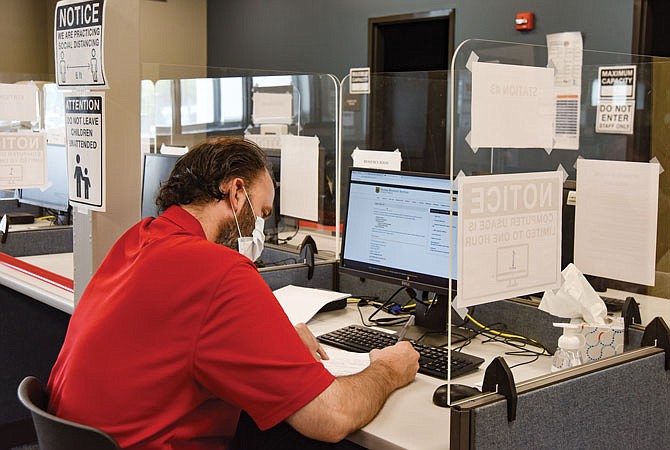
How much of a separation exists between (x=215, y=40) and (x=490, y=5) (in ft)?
10.8

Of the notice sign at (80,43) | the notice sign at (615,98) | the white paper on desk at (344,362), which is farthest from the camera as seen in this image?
the notice sign at (80,43)

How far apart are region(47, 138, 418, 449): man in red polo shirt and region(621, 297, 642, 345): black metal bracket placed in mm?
625

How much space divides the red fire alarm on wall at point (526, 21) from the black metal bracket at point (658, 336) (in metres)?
3.66

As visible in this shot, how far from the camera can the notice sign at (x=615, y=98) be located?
165cm

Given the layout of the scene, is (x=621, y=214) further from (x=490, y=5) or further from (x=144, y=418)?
(x=490, y=5)

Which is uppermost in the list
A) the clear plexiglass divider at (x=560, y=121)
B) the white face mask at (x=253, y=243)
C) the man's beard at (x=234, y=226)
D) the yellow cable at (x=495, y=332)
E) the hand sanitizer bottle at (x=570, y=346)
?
the clear plexiglass divider at (x=560, y=121)

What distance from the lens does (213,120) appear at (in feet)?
16.4

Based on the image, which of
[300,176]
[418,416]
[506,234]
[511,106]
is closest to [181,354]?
[418,416]

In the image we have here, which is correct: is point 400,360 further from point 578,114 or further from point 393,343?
point 578,114

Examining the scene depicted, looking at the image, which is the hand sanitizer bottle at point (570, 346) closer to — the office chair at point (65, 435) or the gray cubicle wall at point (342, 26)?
the office chair at point (65, 435)

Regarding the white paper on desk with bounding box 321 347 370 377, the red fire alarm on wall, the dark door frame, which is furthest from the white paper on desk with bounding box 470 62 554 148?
the dark door frame

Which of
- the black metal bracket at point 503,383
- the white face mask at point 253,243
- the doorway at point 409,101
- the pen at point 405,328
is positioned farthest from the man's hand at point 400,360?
the doorway at point 409,101

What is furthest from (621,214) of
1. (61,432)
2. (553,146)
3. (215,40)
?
(215,40)

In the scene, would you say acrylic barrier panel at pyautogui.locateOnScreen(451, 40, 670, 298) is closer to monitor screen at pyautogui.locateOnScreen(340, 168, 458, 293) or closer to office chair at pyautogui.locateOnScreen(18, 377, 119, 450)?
monitor screen at pyautogui.locateOnScreen(340, 168, 458, 293)
